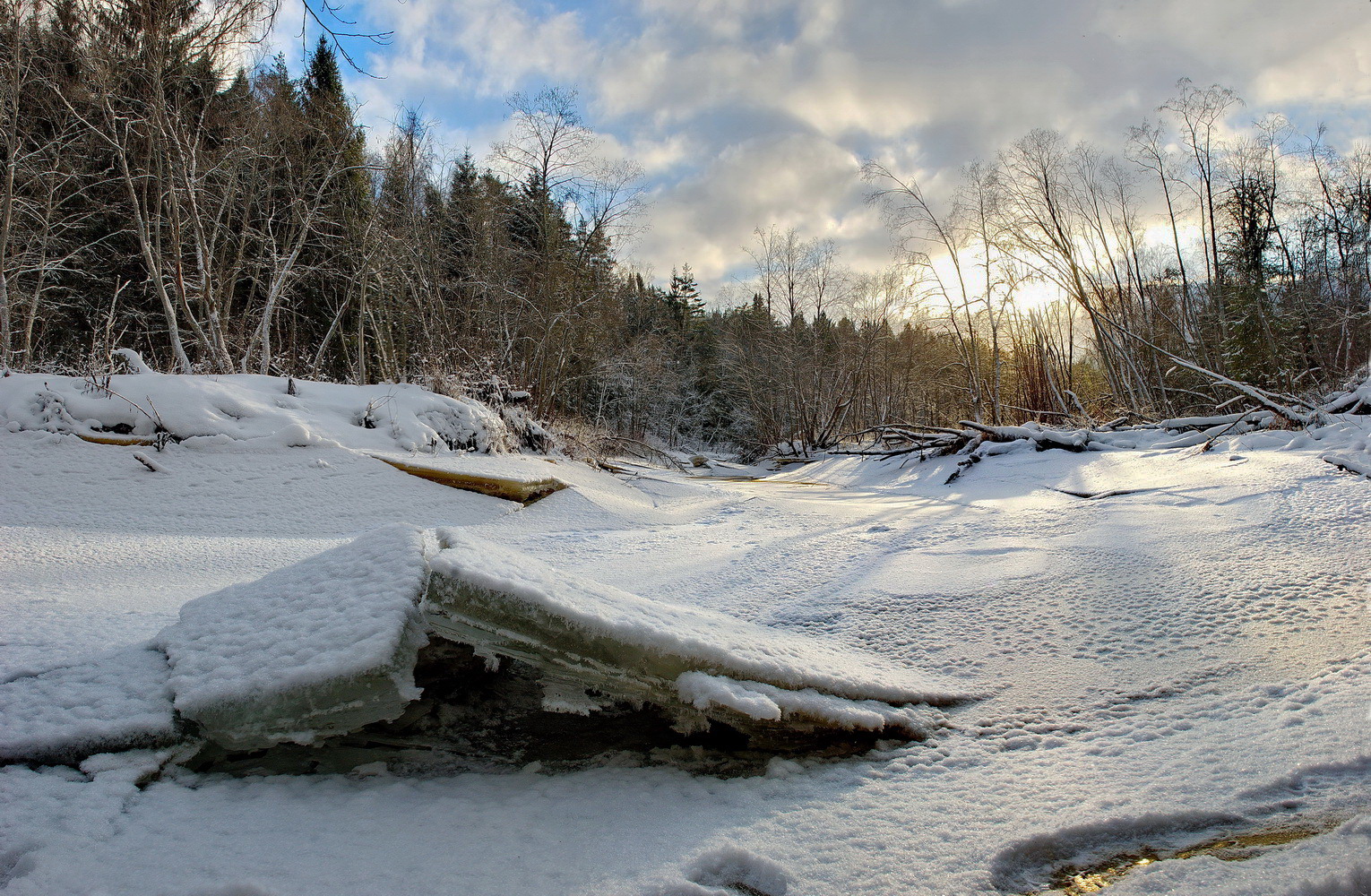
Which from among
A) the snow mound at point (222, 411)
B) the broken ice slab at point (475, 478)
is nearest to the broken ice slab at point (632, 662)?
the broken ice slab at point (475, 478)

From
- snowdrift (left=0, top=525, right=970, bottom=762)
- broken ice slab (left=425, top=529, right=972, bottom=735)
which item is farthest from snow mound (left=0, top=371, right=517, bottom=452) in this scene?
broken ice slab (left=425, top=529, right=972, bottom=735)

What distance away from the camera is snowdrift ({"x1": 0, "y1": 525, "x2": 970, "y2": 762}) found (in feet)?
4.33

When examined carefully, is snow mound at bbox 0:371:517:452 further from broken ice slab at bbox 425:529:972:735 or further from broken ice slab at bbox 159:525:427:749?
broken ice slab at bbox 425:529:972:735

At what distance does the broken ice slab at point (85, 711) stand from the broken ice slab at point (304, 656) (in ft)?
0.20

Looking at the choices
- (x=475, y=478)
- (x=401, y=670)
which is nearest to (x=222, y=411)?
(x=475, y=478)

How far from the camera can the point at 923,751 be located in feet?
4.76

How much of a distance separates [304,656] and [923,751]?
1489 mm

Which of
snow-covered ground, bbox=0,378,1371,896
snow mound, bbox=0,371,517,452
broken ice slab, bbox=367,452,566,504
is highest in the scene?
snow mound, bbox=0,371,517,452

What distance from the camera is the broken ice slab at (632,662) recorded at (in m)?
1.42

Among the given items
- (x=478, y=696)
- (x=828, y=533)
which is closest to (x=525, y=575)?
(x=478, y=696)

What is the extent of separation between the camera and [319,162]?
12.3m

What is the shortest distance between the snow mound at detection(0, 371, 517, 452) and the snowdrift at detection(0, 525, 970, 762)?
13.9ft

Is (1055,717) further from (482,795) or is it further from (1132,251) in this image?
(1132,251)

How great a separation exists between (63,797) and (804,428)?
18962mm
